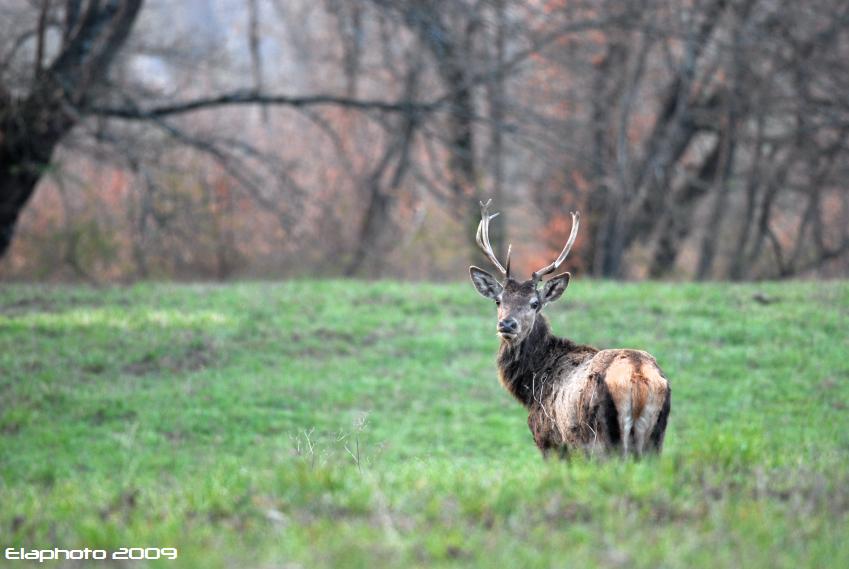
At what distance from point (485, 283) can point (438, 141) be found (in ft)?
41.3

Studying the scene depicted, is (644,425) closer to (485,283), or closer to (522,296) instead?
(522,296)

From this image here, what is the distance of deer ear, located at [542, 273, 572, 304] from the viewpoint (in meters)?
9.16

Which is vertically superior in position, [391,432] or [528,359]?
[528,359]

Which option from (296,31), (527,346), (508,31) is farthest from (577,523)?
(296,31)

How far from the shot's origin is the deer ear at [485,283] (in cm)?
941

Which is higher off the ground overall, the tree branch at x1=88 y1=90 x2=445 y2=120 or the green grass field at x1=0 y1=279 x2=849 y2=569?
the tree branch at x1=88 y1=90 x2=445 y2=120

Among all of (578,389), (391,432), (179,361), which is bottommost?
(391,432)

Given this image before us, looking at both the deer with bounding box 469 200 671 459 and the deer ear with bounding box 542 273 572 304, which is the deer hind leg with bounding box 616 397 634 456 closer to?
the deer with bounding box 469 200 671 459

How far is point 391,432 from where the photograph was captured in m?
11.6

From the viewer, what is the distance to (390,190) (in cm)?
2350

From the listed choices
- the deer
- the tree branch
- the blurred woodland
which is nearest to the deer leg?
the deer

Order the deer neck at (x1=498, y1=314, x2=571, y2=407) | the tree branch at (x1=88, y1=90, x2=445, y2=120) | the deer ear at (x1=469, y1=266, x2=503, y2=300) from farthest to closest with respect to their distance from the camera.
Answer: the tree branch at (x1=88, y1=90, x2=445, y2=120), the deer ear at (x1=469, y1=266, x2=503, y2=300), the deer neck at (x1=498, y1=314, x2=571, y2=407)

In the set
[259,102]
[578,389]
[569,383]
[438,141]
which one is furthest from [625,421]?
[438,141]

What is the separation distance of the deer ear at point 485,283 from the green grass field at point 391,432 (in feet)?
5.11
